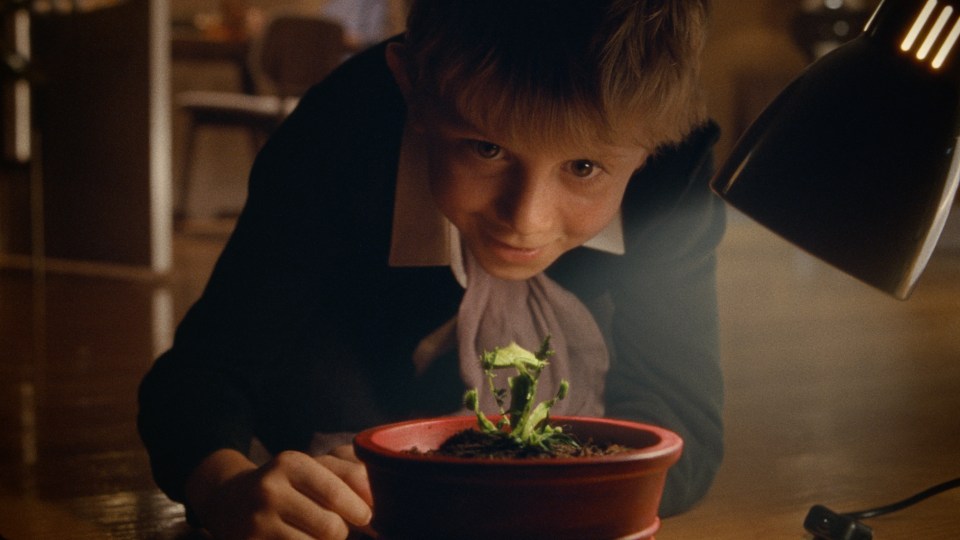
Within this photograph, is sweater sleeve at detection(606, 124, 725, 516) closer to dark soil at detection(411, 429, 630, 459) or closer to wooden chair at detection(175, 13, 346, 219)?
dark soil at detection(411, 429, 630, 459)

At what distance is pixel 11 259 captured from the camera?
3.19 m

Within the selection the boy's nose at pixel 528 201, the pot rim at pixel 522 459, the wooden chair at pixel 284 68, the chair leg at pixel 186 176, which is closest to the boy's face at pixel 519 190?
the boy's nose at pixel 528 201

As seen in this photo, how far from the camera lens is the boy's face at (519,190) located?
2.06 feet

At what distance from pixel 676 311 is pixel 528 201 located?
22 cm

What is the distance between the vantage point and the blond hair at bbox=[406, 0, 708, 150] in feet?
2.04

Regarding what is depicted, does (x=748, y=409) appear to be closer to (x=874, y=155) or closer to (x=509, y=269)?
(x=509, y=269)

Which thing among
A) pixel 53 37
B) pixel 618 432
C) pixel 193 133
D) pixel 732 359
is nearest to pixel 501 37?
pixel 618 432

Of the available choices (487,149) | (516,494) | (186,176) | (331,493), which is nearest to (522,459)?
(516,494)

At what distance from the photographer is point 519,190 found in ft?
2.06

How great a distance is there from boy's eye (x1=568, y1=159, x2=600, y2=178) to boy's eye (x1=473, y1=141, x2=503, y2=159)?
A: 4 cm

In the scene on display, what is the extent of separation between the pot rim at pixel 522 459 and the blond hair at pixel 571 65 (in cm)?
17

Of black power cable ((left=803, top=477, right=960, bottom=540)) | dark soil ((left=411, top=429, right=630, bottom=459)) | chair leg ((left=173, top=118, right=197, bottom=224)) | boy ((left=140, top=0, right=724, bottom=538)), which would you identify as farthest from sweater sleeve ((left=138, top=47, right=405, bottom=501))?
chair leg ((left=173, top=118, right=197, bottom=224))

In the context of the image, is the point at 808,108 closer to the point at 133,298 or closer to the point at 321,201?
the point at 321,201

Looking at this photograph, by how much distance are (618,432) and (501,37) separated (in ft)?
0.78
